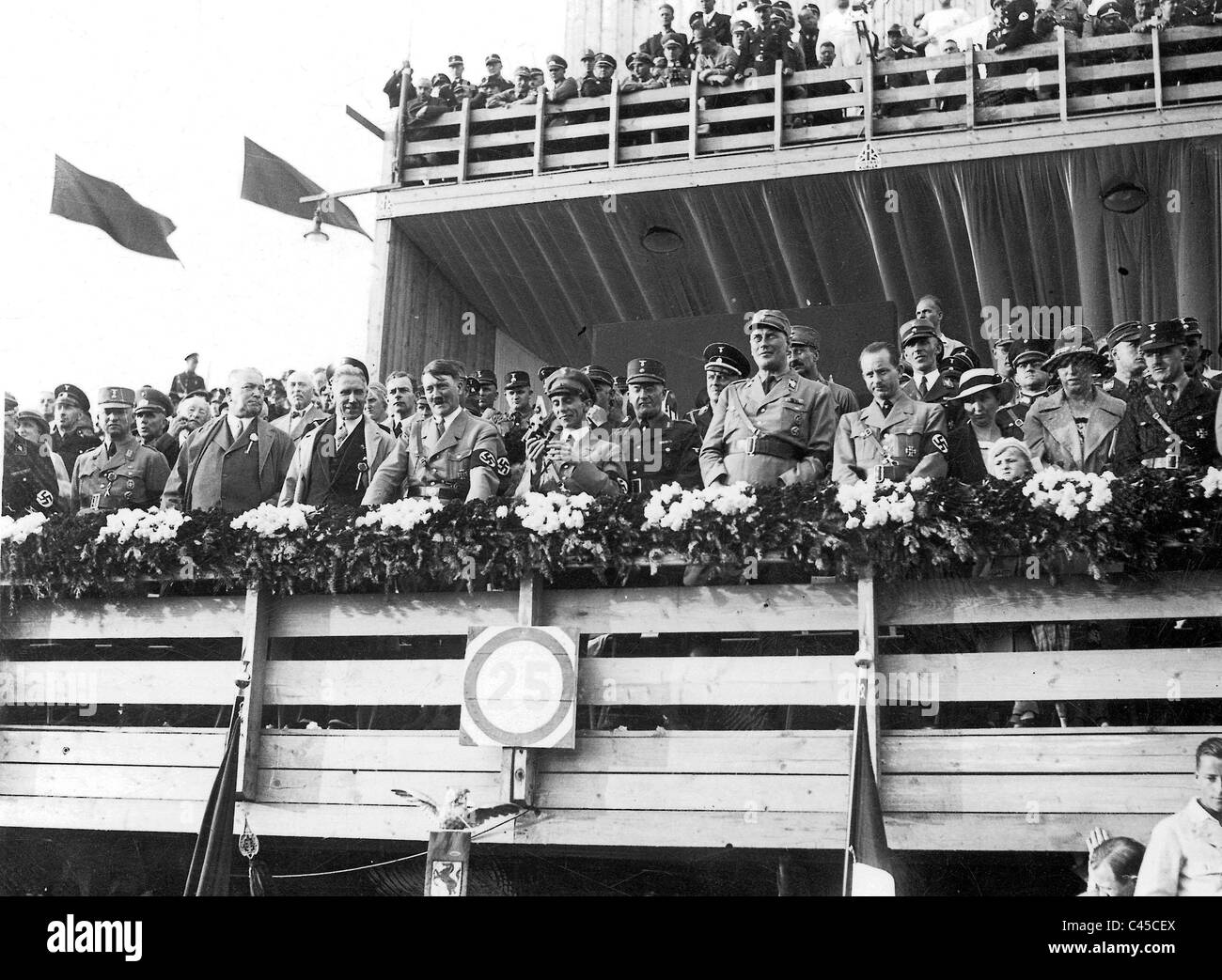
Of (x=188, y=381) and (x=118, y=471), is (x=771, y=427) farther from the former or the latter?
(x=188, y=381)

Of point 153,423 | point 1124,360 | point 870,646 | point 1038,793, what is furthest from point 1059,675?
point 153,423

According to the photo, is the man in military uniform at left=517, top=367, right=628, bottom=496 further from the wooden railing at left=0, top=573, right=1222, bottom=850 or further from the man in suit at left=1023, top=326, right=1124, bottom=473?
the man in suit at left=1023, top=326, right=1124, bottom=473

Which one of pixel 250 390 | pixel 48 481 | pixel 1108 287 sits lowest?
pixel 48 481

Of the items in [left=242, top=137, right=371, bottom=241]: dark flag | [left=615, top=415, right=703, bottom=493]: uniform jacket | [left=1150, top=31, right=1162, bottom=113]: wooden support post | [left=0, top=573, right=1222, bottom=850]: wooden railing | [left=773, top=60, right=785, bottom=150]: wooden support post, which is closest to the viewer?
[left=0, top=573, right=1222, bottom=850]: wooden railing

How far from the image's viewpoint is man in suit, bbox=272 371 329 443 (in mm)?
6508

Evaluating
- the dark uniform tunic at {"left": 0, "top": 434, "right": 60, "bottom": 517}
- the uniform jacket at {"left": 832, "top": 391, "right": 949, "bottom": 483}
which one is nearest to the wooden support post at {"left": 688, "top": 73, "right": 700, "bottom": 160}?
the uniform jacket at {"left": 832, "top": 391, "right": 949, "bottom": 483}

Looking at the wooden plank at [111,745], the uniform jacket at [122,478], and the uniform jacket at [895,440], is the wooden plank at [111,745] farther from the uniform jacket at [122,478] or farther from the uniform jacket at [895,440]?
the uniform jacket at [895,440]

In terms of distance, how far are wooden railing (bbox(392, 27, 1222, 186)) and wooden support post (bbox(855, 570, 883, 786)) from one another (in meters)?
5.14

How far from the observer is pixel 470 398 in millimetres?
7484

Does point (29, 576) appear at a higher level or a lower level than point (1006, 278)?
lower
